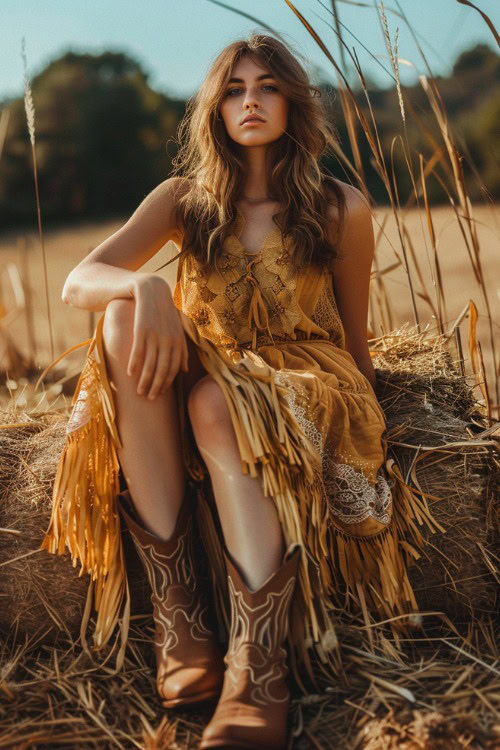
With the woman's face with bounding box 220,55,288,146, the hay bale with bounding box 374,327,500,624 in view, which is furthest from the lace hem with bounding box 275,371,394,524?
the woman's face with bounding box 220,55,288,146

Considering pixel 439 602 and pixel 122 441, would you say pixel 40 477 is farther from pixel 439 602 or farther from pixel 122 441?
pixel 439 602

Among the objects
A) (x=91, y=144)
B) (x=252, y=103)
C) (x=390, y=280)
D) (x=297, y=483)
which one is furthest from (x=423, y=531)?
(x=91, y=144)

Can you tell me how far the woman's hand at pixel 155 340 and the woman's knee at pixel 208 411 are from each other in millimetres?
61

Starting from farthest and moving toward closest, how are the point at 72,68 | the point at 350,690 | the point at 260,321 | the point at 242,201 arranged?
the point at 72,68, the point at 242,201, the point at 260,321, the point at 350,690

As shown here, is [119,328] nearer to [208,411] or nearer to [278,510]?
[208,411]

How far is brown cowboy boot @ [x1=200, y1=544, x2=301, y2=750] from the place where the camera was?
3.97 ft

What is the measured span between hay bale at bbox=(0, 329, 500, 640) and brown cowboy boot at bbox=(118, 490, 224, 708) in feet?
0.48

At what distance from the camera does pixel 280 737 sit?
4.05ft

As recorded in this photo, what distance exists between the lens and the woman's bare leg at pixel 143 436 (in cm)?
146

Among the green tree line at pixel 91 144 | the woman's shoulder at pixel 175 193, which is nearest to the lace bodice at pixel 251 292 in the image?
the woman's shoulder at pixel 175 193

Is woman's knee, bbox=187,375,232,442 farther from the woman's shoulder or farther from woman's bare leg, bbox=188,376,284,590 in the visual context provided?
the woman's shoulder

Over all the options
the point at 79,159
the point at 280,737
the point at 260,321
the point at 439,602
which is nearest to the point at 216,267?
the point at 260,321

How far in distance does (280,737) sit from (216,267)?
3.55 ft

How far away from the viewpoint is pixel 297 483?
147 cm
